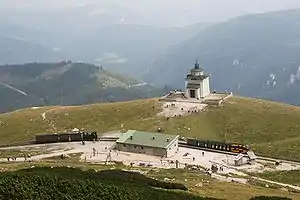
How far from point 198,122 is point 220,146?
1853 centimetres

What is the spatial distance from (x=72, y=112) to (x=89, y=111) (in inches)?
183

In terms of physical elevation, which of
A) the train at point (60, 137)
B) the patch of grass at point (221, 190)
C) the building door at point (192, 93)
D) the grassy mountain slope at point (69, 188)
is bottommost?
the train at point (60, 137)

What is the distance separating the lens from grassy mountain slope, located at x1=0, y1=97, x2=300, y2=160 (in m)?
119

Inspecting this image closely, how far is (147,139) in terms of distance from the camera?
356ft

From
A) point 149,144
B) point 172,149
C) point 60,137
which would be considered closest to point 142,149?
point 149,144

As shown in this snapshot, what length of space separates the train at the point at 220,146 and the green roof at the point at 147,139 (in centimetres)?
498

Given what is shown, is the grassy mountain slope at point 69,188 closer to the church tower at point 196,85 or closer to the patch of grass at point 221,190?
the patch of grass at point 221,190

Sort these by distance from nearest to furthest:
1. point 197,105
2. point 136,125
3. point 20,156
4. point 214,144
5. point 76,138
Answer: point 20,156 → point 214,144 → point 76,138 → point 136,125 → point 197,105

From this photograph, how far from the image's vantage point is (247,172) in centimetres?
9419

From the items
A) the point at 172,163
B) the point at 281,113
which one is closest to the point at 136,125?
the point at 172,163

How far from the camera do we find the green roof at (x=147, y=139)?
4190 inches

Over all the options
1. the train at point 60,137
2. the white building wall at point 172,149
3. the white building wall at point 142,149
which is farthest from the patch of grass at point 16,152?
the white building wall at point 172,149

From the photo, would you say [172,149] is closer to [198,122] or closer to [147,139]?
[147,139]

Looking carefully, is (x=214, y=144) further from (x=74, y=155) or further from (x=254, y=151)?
(x=74, y=155)
